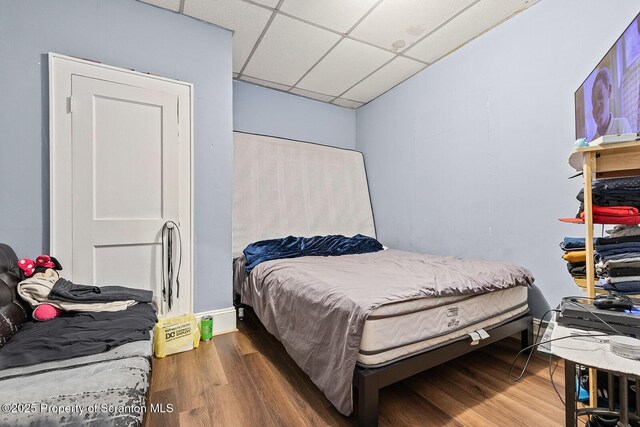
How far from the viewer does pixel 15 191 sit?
1797 mm

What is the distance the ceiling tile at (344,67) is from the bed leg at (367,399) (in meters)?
2.72

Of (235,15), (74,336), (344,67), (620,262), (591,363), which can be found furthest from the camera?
(344,67)

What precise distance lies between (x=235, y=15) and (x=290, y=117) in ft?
4.85

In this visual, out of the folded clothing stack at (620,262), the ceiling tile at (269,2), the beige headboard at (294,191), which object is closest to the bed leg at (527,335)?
the folded clothing stack at (620,262)

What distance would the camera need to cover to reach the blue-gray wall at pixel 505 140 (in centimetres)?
200

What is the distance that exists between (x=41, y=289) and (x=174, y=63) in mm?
1843

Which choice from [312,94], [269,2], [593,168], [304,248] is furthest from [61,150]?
[593,168]

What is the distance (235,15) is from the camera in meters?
2.30

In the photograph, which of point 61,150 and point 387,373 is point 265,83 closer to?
point 61,150

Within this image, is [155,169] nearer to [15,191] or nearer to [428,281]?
[15,191]

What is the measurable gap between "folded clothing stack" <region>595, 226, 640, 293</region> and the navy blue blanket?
2.06 metres

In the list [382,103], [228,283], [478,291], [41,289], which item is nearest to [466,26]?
[382,103]

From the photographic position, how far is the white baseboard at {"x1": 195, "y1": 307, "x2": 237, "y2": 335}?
2387 millimetres

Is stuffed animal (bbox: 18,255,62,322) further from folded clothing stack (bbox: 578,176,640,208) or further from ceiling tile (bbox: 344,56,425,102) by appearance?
ceiling tile (bbox: 344,56,425,102)
